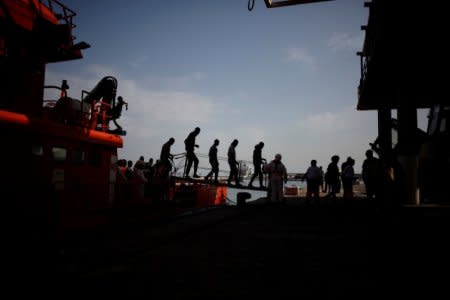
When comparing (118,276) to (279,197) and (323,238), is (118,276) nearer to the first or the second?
(323,238)

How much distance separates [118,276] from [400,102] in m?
12.3

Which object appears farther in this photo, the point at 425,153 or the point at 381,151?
the point at 381,151

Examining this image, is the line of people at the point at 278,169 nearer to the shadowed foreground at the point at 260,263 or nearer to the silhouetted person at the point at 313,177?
the silhouetted person at the point at 313,177

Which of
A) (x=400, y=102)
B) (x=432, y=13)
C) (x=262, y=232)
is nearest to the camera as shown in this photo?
(x=262, y=232)

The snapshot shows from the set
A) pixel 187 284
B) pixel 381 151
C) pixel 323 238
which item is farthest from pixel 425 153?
pixel 187 284

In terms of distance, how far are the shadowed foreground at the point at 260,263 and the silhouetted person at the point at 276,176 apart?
5.45 metres

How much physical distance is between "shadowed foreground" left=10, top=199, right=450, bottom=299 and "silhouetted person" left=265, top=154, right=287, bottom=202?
5.45 metres

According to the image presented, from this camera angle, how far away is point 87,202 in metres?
8.23

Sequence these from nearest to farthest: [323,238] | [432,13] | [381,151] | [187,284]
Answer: [187,284] → [323,238] → [432,13] → [381,151]

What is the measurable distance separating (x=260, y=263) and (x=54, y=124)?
6.40m

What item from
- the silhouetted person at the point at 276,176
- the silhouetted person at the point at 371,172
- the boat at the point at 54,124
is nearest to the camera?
the boat at the point at 54,124

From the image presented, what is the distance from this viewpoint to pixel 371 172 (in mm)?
9641

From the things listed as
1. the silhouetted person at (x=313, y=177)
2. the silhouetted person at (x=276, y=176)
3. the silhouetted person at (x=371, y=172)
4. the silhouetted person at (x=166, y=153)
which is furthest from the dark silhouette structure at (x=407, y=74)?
the silhouetted person at (x=166, y=153)

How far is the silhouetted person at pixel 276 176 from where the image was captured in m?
11.2
